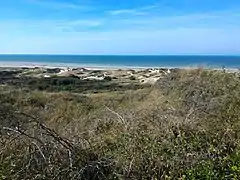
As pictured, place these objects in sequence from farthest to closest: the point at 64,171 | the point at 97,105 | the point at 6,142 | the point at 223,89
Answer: the point at 97,105 < the point at 223,89 < the point at 6,142 < the point at 64,171

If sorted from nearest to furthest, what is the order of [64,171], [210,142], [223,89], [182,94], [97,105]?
[64,171]
[210,142]
[223,89]
[182,94]
[97,105]

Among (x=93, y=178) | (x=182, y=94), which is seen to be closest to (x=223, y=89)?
(x=182, y=94)

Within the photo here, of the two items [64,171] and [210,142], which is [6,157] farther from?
[210,142]

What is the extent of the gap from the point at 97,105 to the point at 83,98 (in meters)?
2.28

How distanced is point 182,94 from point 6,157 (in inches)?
374

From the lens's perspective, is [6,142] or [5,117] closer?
[6,142]

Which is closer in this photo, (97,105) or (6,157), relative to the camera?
(6,157)

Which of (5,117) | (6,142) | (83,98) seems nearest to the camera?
(6,142)

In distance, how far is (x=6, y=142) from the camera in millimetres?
6402

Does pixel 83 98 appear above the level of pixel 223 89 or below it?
below

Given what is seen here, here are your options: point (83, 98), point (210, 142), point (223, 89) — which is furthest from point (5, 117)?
point (83, 98)

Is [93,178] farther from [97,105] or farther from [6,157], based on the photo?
[97,105]

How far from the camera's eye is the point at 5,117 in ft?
31.0

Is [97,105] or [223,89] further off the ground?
[223,89]
